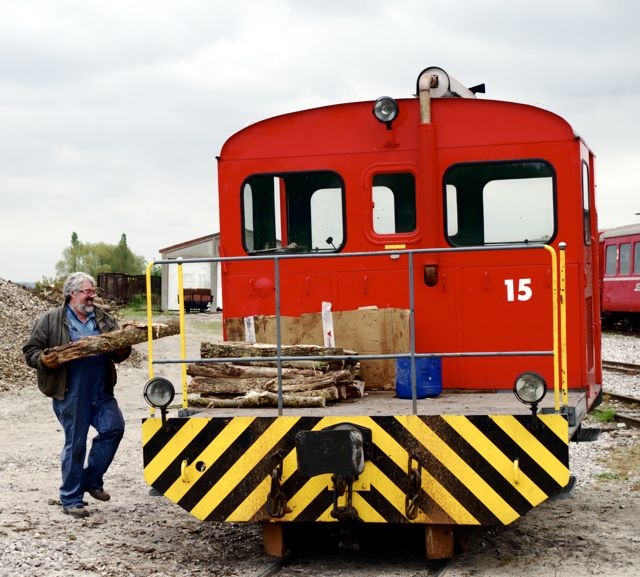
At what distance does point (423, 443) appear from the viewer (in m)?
5.59

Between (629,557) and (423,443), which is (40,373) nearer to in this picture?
(423,443)

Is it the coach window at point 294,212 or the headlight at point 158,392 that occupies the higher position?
the coach window at point 294,212

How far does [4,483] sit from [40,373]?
2.24 m

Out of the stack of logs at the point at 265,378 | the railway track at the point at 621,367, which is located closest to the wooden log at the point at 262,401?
the stack of logs at the point at 265,378

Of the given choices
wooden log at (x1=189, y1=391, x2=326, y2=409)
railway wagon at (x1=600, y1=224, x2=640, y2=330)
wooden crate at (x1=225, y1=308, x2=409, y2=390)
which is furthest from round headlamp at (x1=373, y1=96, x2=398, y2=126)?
railway wagon at (x1=600, y1=224, x2=640, y2=330)

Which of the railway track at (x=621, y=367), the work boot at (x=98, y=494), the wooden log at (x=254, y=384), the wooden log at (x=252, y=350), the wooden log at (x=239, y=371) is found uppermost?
the wooden log at (x=252, y=350)

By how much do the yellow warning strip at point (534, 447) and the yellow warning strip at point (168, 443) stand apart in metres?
1.80

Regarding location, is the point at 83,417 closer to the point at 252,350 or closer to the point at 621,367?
the point at 252,350

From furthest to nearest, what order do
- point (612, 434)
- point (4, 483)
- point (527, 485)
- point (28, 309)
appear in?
point (28, 309) < point (612, 434) < point (4, 483) < point (527, 485)

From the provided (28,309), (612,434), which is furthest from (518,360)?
(28,309)

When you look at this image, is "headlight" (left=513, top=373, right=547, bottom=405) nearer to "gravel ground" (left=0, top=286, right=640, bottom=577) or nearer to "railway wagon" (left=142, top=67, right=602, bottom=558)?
"railway wagon" (left=142, top=67, right=602, bottom=558)

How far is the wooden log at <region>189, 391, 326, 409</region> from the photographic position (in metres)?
6.15

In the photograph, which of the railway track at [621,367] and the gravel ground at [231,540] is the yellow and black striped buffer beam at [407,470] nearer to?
the gravel ground at [231,540]

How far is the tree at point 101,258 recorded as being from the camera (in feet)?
244
